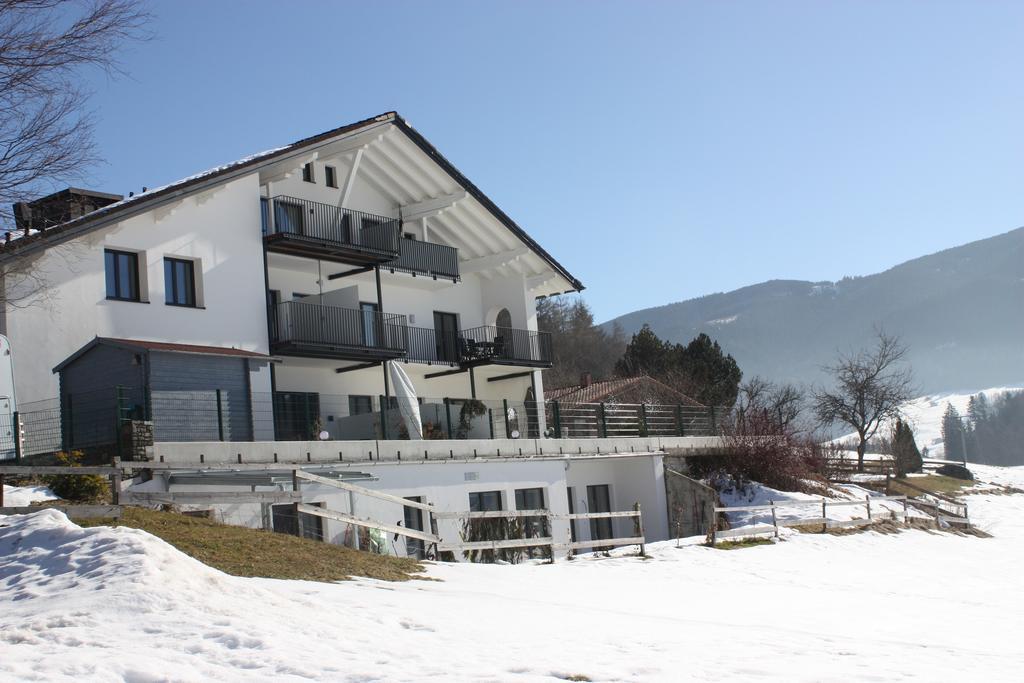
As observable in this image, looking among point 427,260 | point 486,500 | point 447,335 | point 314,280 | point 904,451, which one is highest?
point 427,260

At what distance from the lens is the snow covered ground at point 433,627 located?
9.50 meters

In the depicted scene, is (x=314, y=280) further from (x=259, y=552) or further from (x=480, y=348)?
(x=259, y=552)

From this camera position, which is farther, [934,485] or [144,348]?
[934,485]

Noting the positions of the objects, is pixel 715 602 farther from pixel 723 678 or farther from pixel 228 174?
pixel 228 174

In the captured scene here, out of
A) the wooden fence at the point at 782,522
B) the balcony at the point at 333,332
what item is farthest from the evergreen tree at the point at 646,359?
the balcony at the point at 333,332

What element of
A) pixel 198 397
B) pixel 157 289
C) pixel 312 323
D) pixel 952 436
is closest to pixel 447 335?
pixel 312 323

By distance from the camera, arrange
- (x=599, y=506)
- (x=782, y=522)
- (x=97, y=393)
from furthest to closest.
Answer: (x=599, y=506) < (x=782, y=522) < (x=97, y=393)

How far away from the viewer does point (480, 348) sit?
35750 mm

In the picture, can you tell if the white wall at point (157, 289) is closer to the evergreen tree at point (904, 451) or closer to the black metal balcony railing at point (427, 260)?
the black metal balcony railing at point (427, 260)

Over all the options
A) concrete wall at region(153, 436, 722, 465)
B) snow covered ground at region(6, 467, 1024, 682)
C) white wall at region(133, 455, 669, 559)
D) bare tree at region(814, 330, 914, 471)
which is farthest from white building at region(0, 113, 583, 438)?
bare tree at region(814, 330, 914, 471)

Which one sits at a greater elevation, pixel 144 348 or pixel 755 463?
pixel 144 348

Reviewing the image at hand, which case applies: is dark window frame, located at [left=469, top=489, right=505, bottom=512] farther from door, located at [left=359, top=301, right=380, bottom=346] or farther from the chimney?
the chimney

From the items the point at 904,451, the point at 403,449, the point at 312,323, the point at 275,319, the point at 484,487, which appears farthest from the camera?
the point at 904,451

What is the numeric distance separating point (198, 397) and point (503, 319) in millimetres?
17755
